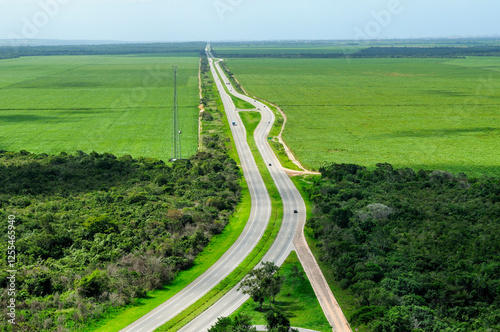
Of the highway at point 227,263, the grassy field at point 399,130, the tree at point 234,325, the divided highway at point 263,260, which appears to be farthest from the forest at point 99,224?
the grassy field at point 399,130

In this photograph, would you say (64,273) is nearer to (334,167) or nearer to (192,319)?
(192,319)

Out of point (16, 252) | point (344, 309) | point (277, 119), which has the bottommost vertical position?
point (344, 309)

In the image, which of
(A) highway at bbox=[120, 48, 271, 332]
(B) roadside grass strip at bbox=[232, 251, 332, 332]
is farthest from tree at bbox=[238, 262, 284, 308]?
(A) highway at bbox=[120, 48, 271, 332]

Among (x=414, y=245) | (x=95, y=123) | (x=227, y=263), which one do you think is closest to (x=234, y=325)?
(x=227, y=263)

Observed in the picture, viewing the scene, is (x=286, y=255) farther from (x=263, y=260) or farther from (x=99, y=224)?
(x=99, y=224)

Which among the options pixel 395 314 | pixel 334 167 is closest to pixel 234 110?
pixel 334 167

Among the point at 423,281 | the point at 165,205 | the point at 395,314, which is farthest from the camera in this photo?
the point at 165,205
